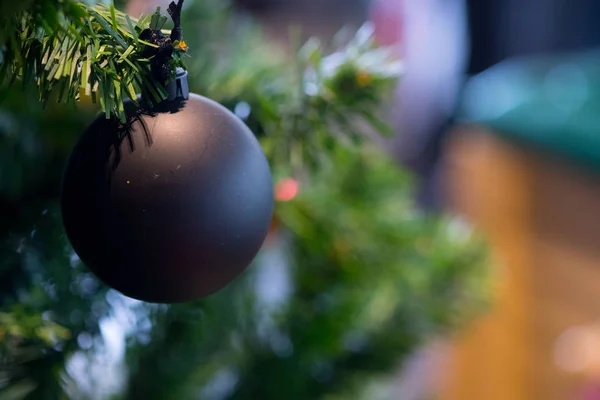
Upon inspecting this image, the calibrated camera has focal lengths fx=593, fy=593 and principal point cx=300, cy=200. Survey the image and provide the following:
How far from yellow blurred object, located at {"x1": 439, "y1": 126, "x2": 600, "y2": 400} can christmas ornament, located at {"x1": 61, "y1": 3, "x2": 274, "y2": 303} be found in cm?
76

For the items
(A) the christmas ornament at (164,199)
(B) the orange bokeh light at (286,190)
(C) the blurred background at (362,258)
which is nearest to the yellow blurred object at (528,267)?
(C) the blurred background at (362,258)

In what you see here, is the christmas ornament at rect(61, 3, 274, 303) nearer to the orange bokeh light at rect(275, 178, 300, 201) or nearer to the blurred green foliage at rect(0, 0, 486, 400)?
the blurred green foliage at rect(0, 0, 486, 400)

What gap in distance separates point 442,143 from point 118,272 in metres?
0.98

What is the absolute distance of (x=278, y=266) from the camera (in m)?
0.52

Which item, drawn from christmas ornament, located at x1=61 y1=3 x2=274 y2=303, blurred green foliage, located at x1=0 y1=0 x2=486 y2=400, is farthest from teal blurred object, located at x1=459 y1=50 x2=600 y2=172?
christmas ornament, located at x1=61 y1=3 x2=274 y2=303

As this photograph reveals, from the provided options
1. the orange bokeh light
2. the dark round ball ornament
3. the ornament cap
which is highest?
the orange bokeh light

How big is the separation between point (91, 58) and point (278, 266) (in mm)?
336

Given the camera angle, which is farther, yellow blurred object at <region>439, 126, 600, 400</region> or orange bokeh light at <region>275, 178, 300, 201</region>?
yellow blurred object at <region>439, 126, 600, 400</region>

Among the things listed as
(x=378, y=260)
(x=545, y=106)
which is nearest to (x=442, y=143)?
(x=545, y=106)

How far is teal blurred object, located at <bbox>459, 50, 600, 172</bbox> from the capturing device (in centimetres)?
84

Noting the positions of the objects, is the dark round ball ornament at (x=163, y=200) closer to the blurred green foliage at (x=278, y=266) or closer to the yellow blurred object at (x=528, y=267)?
the blurred green foliage at (x=278, y=266)

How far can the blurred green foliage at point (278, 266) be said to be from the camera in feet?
1.01

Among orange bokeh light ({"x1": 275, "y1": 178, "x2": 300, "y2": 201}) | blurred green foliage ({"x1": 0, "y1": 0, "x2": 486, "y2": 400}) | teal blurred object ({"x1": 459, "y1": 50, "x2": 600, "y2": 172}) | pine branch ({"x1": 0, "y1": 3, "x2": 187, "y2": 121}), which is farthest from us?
teal blurred object ({"x1": 459, "y1": 50, "x2": 600, "y2": 172})

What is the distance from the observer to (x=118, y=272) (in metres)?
0.22
